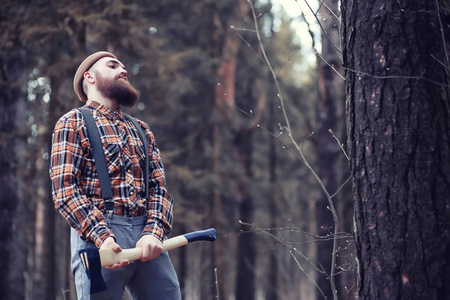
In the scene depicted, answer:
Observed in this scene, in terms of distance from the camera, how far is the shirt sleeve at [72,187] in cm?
327

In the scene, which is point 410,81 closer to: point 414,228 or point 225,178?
point 414,228

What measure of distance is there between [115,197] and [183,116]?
16403 mm

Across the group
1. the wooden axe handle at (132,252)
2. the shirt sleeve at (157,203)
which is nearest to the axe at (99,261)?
the wooden axe handle at (132,252)

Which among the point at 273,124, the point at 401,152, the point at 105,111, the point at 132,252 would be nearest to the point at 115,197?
the point at 132,252

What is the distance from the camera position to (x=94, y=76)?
388 centimetres

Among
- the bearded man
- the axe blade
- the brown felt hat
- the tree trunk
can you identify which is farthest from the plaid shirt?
the tree trunk

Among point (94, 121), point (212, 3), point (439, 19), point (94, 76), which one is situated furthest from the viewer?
point (212, 3)

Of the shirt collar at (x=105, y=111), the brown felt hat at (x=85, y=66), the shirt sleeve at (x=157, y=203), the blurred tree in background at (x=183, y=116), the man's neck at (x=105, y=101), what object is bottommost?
the shirt sleeve at (x=157, y=203)

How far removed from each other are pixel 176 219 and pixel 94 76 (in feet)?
41.6

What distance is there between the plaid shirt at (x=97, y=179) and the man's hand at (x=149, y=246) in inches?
2.8

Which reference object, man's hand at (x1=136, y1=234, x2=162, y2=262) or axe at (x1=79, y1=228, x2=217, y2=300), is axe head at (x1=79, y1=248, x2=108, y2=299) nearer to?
axe at (x1=79, y1=228, x2=217, y2=300)

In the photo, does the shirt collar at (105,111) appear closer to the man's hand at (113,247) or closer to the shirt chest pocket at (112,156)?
the shirt chest pocket at (112,156)

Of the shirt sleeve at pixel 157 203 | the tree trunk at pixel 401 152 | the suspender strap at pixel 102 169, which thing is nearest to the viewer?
the tree trunk at pixel 401 152

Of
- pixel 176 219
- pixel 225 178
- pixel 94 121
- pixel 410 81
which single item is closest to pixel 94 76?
pixel 94 121
